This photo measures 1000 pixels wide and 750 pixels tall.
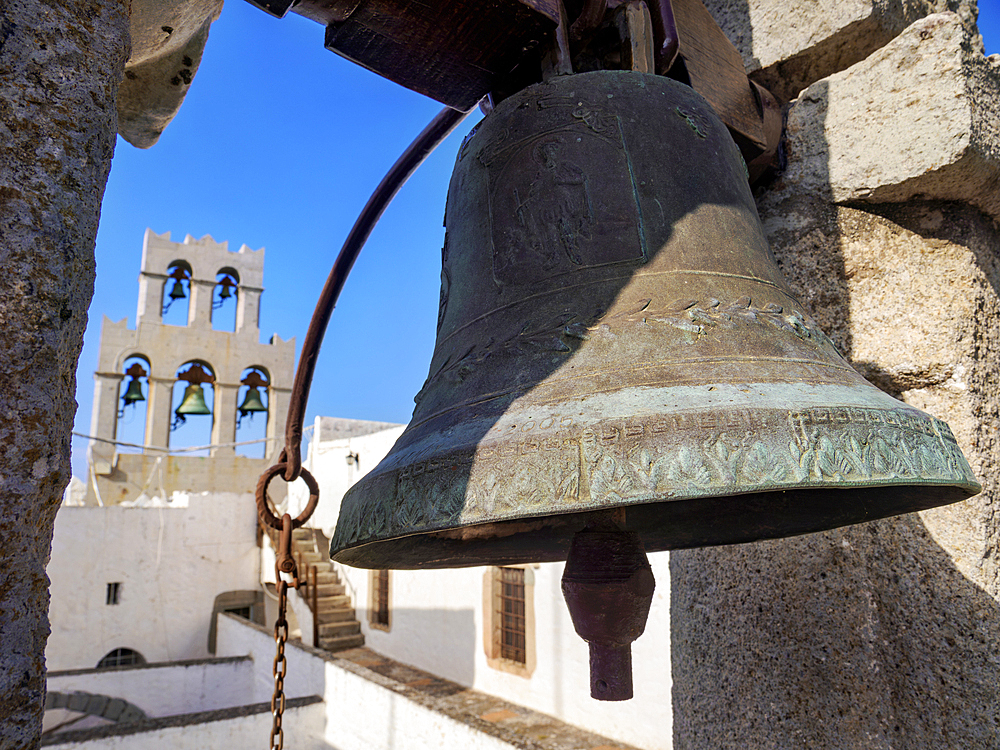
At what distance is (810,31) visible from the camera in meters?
1.39

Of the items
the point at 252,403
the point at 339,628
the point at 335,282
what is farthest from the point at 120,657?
the point at 335,282

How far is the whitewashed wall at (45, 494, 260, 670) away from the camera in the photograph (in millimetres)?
10328

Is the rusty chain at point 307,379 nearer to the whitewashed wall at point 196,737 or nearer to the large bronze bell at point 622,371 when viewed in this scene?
the large bronze bell at point 622,371

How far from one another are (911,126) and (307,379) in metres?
1.32

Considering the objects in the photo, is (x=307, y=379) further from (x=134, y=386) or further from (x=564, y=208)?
(x=134, y=386)

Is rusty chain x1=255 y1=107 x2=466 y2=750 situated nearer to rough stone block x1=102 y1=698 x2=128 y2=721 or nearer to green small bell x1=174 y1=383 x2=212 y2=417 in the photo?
rough stone block x1=102 y1=698 x2=128 y2=721

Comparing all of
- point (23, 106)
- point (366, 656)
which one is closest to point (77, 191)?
point (23, 106)

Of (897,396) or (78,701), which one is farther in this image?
(78,701)

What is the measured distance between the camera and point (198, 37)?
1.18 m

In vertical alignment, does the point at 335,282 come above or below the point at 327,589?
above

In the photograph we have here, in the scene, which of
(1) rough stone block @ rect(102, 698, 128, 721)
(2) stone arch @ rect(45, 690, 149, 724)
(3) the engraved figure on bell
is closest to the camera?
(3) the engraved figure on bell

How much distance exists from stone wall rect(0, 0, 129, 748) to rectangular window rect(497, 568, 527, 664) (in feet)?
21.9

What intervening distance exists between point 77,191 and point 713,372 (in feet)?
2.16

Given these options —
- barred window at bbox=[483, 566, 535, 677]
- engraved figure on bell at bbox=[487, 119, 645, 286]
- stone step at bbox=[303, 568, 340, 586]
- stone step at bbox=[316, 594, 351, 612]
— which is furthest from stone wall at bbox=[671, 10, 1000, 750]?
stone step at bbox=[303, 568, 340, 586]
